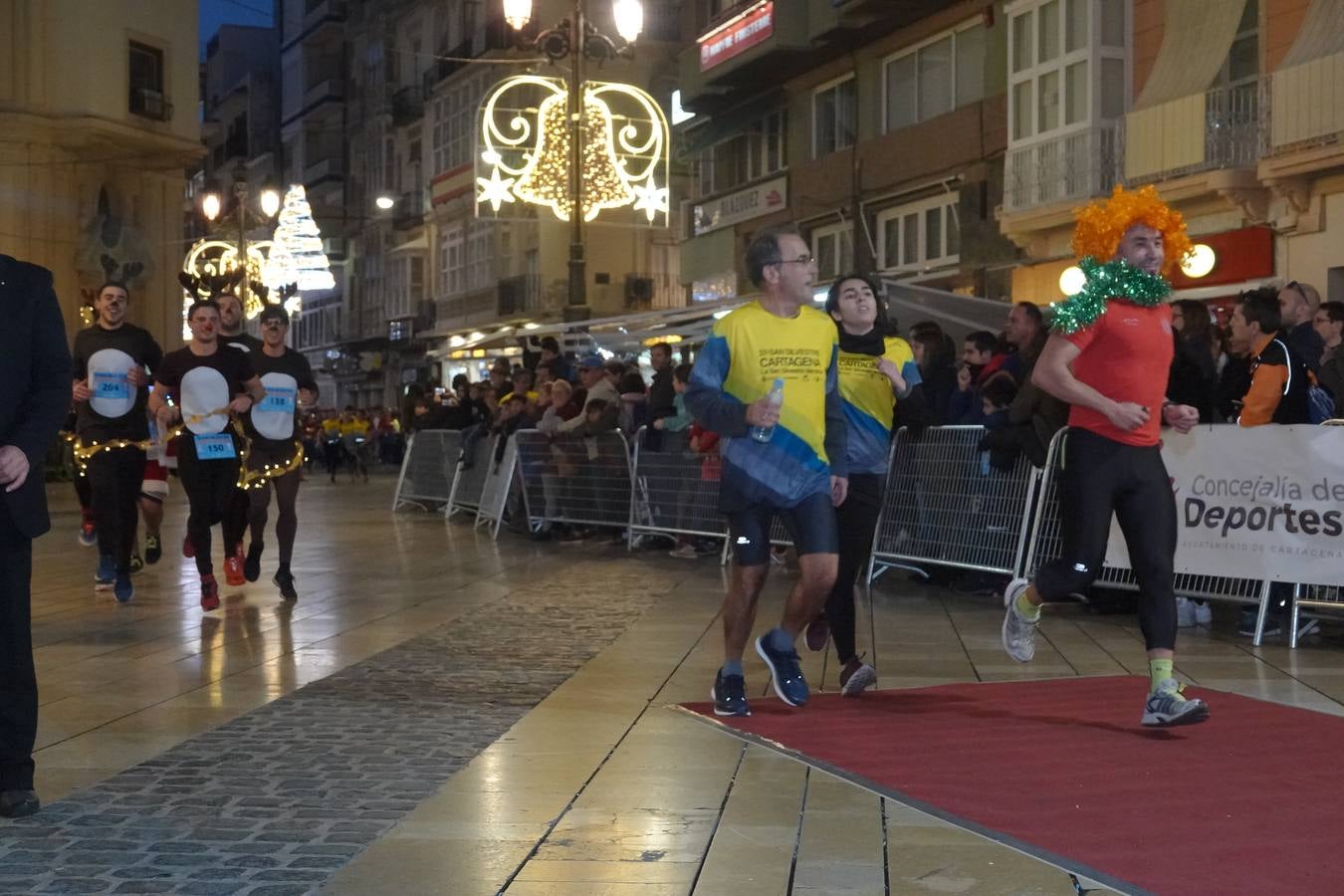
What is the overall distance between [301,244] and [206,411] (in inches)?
938

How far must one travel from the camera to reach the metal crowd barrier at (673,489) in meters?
15.5

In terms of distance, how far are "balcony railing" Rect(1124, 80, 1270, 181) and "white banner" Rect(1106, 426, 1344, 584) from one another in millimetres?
12487

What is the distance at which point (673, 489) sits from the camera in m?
16.2

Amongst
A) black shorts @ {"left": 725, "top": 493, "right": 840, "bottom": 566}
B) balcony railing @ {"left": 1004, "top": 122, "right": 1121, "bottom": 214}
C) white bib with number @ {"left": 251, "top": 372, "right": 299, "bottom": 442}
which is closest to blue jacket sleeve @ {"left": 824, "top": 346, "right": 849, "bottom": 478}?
black shorts @ {"left": 725, "top": 493, "right": 840, "bottom": 566}

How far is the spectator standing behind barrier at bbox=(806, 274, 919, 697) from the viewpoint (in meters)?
7.86

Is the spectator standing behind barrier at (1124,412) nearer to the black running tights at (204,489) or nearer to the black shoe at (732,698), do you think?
the black shoe at (732,698)

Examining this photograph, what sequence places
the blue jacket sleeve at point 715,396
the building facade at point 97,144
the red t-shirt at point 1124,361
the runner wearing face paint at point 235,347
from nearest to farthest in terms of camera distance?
the red t-shirt at point 1124,361, the blue jacket sleeve at point 715,396, the runner wearing face paint at point 235,347, the building facade at point 97,144

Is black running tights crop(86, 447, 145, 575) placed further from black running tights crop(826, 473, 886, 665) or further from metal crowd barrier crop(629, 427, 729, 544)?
black running tights crop(826, 473, 886, 665)

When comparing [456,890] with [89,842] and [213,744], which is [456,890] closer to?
[89,842]

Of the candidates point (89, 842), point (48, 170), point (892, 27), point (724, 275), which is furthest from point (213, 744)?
point (48, 170)

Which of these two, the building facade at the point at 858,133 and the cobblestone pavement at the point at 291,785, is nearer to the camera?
the cobblestone pavement at the point at 291,785

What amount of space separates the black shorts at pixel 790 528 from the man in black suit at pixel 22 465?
2592mm

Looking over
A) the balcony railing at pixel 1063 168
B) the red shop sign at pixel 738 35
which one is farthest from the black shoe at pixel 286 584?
the red shop sign at pixel 738 35

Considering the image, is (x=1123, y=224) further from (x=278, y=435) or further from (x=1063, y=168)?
(x=1063, y=168)
